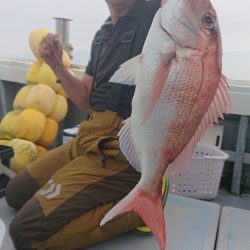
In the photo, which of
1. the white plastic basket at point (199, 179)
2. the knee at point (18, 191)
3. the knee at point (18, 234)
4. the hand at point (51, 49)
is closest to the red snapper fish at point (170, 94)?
the knee at point (18, 234)

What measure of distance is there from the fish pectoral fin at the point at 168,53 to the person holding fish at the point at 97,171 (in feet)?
2.66

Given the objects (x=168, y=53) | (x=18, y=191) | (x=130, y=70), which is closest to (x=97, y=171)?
(x=18, y=191)

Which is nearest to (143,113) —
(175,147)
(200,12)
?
(175,147)

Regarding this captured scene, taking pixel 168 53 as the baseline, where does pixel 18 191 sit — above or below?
below

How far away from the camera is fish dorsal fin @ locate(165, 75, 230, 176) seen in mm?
1258

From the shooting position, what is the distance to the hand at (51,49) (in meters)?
2.05

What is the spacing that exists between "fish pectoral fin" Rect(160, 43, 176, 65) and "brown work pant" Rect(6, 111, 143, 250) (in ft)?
2.89

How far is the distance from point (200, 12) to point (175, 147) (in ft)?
1.42

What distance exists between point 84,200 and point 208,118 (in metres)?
0.93

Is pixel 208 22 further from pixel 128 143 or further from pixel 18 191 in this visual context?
pixel 18 191

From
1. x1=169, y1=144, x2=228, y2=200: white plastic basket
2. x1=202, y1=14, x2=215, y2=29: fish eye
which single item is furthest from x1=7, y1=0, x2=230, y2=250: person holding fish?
x1=169, y1=144, x2=228, y2=200: white plastic basket

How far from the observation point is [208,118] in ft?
4.21

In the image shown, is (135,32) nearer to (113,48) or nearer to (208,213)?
(113,48)

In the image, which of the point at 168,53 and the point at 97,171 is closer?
the point at 168,53
